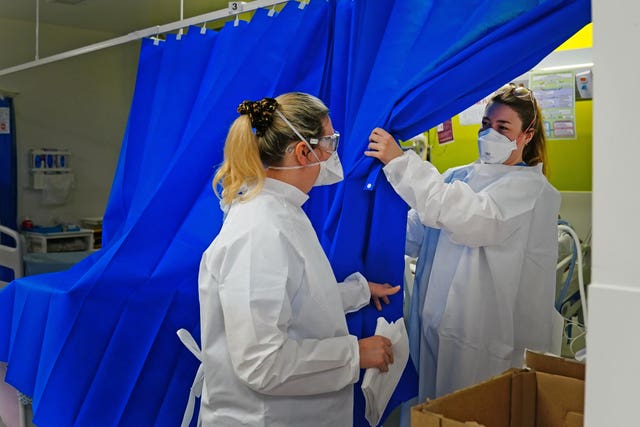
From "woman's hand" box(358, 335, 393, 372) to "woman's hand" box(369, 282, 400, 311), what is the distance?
0.19m

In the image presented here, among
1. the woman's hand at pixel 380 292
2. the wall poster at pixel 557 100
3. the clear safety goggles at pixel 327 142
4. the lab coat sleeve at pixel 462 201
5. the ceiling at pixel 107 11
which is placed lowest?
the woman's hand at pixel 380 292

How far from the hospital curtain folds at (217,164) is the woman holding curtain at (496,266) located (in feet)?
1.17

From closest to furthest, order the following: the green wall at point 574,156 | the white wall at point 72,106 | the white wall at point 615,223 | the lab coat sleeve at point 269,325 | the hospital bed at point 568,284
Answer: the white wall at point 615,223 < the lab coat sleeve at point 269,325 < the hospital bed at point 568,284 < the green wall at point 574,156 < the white wall at point 72,106

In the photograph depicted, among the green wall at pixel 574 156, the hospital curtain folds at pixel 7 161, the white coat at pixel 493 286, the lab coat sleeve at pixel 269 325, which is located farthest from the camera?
the hospital curtain folds at pixel 7 161

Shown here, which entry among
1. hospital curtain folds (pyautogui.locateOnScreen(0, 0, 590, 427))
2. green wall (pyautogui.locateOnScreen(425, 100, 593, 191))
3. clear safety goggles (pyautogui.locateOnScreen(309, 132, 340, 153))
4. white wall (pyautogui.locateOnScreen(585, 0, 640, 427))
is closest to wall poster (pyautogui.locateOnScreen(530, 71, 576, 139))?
green wall (pyautogui.locateOnScreen(425, 100, 593, 191))

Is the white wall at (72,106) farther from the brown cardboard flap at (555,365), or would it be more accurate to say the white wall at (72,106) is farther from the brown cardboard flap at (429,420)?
the brown cardboard flap at (429,420)

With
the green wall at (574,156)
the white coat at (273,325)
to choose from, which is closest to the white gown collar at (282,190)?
the white coat at (273,325)

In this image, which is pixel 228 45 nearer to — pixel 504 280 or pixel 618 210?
pixel 504 280

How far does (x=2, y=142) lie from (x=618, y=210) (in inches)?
220

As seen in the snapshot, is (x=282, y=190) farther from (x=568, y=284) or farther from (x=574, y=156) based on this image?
(x=574, y=156)

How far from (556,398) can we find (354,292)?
2.03 ft

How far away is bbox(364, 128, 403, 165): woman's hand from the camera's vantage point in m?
1.82

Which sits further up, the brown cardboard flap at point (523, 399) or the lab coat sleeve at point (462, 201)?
the lab coat sleeve at point (462, 201)

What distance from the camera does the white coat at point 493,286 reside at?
226 centimetres
